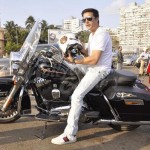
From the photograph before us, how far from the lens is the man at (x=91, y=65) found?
4.35 meters

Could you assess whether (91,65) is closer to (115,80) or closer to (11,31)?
(115,80)

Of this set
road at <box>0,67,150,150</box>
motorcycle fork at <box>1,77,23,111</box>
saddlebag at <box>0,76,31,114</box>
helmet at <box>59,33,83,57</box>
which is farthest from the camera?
saddlebag at <box>0,76,31,114</box>

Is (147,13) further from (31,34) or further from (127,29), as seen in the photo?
(31,34)

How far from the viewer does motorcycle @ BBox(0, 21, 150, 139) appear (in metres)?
4.64

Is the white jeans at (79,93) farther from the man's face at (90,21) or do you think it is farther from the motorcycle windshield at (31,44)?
the motorcycle windshield at (31,44)

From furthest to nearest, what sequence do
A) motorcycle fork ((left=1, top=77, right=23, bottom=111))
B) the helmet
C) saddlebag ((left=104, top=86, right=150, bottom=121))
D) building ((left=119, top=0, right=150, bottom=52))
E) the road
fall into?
1. building ((left=119, top=0, right=150, bottom=52))
2. motorcycle fork ((left=1, top=77, right=23, bottom=111))
3. saddlebag ((left=104, top=86, right=150, bottom=121))
4. the road
5. the helmet

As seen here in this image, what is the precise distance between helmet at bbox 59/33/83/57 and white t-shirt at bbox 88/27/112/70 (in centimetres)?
22

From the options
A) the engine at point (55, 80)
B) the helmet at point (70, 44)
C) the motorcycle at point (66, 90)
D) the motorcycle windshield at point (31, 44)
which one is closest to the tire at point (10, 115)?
the motorcycle at point (66, 90)

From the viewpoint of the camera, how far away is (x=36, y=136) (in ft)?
16.0

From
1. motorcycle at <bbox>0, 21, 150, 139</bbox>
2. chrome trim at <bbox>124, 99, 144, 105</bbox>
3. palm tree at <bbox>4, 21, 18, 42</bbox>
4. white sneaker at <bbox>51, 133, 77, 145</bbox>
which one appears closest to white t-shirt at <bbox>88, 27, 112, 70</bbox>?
motorcycle at <bbox>0, 21, 150, 139</bbox>

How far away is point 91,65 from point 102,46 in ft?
1.12

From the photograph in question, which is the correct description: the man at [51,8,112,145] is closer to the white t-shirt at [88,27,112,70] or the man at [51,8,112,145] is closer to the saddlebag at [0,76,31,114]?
the white t-shirt at [88,27,112,70]

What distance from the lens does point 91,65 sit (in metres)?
4.52

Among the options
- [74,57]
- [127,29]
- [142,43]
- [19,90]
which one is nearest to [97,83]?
[74,57]
